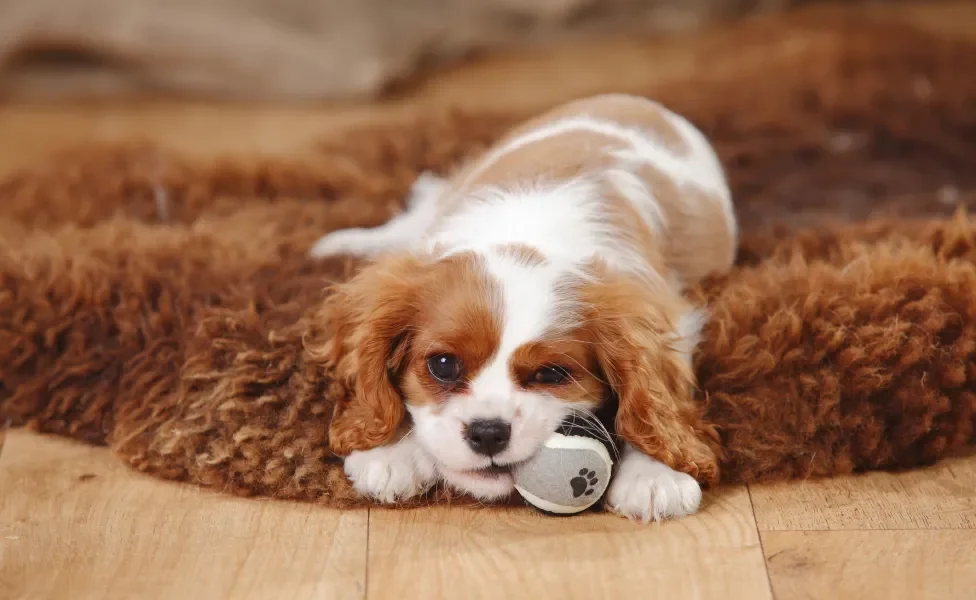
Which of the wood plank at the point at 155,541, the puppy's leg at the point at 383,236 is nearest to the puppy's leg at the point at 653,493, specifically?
the wood plank at the point at 155,541

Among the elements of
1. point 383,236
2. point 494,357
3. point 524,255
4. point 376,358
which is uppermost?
point 524,255

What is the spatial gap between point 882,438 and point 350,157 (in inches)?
77.6

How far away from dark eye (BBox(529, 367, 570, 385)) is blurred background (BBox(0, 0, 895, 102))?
96.1 inches

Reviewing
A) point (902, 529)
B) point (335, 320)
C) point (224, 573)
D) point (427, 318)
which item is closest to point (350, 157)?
point (335, 320)

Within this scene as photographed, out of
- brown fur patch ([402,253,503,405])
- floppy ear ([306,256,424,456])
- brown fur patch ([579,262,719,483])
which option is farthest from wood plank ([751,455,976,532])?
floppy ear ([306,256,424,456])

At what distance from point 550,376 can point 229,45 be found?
2.61 m

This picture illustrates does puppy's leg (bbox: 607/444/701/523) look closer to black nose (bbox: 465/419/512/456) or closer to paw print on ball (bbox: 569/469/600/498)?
paw print on ball (bbox: 569/469/600/498)

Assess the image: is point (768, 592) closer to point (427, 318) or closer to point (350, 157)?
point (427, 318)

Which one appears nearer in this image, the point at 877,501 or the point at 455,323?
the point at 455,323

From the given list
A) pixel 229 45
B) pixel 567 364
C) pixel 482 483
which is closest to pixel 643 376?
pixel 567 364

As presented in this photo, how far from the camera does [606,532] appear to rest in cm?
223

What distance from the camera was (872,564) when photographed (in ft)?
Result: 7.05

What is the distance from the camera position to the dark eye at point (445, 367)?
7.33 ft

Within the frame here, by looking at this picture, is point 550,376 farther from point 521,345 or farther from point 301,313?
point 301,313
